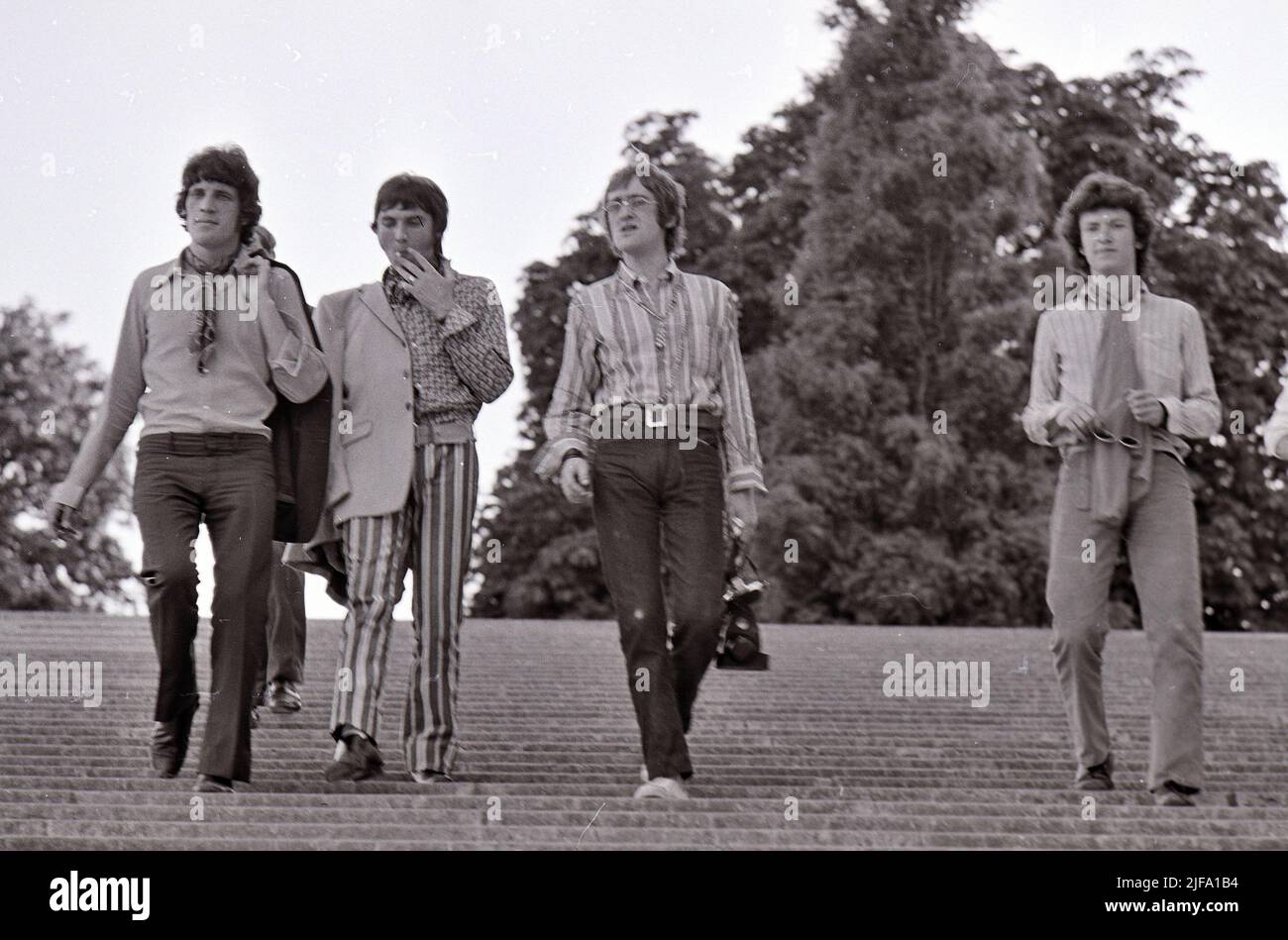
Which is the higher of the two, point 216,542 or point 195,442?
point 195,442

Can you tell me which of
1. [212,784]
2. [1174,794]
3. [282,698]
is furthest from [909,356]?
[212,784]

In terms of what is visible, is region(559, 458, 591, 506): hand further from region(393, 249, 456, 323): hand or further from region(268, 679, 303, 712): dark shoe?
region(268, 679, 303, 712): dark shoe

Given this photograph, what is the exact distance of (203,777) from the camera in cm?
695

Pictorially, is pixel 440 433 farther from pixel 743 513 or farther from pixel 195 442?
pixel 743 513

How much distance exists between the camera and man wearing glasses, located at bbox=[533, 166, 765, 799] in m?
7.27

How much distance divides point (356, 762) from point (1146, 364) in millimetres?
2915

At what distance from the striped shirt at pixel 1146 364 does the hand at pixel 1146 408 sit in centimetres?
10

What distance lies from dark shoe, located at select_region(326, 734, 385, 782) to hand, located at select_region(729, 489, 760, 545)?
134 centimetres

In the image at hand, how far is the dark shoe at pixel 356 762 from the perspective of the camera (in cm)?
727

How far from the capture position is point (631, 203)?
24.6 feet
